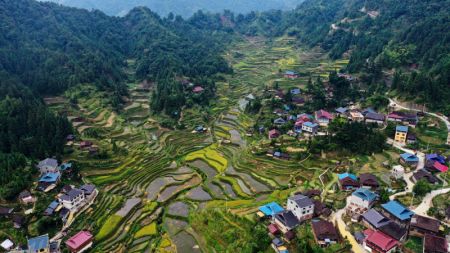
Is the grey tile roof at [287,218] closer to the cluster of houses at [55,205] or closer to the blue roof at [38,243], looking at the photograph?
the cluster of houses at [55,205]

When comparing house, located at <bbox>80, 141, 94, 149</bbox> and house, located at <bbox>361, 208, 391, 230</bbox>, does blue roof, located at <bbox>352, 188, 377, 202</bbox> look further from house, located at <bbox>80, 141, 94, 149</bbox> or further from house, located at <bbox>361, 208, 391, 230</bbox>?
house, located at <bbox>80, 141, 94, 149</bbox>

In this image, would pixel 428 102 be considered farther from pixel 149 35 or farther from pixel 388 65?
pixel 149 35

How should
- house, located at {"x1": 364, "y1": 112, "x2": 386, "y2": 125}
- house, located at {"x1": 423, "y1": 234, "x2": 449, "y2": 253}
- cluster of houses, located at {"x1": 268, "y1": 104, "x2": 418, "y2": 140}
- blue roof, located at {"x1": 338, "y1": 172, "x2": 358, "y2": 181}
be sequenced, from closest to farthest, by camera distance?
house, located at {"x1": 423, "y1": 234, "x2": 449, "y2": 253} → blue roof, located at {"x1": 338, "y1": 172, "x2": 358, "y2": 181} → cluster of houses, located at {"x1": 268, "y1": 104, "x2": 418, "y2": 140} → house, located at {"x1": 364, "y1": 112, "x2": 386, "y2": 125}

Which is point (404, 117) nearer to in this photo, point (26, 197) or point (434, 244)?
point (434, 244)

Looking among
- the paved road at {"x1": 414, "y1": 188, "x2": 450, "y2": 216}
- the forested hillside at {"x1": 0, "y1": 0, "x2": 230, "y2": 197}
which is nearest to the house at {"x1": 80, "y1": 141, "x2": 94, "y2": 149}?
the forested hillside at {"x1": 0, "y1": 0, "x2": 230, "y2": 197}

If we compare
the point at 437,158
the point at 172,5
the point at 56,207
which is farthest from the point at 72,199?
the point at 172,5

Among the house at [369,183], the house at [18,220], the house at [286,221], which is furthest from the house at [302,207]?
the house at [18,220]
